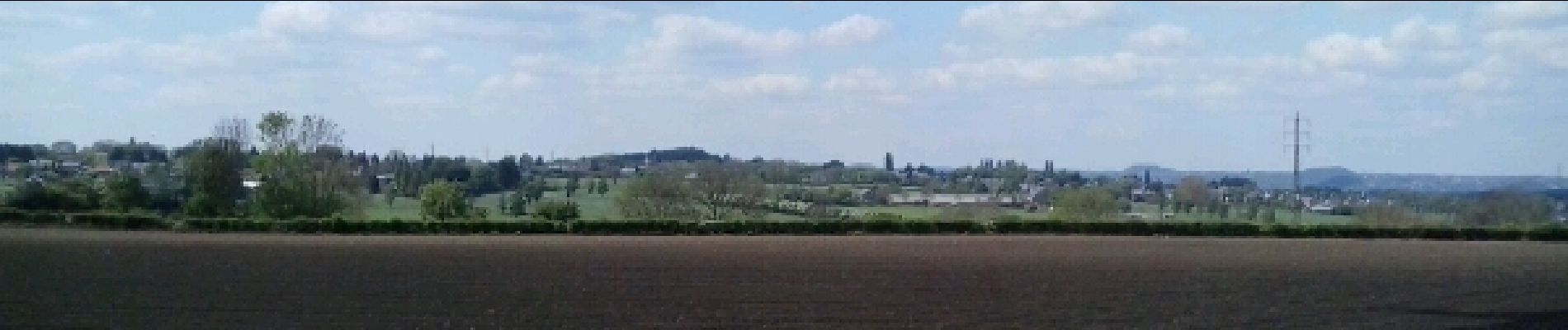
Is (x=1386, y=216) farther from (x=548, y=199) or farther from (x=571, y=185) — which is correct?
(x=571, y=185)

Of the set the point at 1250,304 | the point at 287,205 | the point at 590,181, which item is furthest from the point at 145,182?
the point at 1250,304

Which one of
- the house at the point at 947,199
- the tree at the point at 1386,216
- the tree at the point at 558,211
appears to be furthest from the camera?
the house at the point at 947,199

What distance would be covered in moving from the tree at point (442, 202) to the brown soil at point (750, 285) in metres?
24.9

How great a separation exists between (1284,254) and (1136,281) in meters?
16.6

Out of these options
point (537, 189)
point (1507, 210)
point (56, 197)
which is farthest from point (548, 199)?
point (1507, 210)

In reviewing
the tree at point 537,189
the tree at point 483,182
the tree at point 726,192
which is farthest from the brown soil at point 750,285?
the tree at point 483,182

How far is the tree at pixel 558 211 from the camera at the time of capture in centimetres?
6900

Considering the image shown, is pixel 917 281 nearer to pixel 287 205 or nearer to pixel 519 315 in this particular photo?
pixel 519 315

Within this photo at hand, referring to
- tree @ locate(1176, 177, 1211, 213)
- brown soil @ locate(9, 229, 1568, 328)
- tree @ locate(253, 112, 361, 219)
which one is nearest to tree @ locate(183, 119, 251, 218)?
tree @ locate(253, 112, 361, 219)

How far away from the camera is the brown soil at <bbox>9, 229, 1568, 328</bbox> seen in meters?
23.5

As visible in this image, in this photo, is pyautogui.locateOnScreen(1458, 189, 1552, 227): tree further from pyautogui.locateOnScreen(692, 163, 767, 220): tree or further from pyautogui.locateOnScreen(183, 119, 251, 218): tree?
pyautogui.locateOnScreen(183, 119, 251, 218): tree

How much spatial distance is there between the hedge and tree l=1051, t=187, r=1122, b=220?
39.4ft

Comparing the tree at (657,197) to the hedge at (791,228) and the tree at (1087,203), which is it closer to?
the hedge at (791,228)

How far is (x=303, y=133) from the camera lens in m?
87.1
